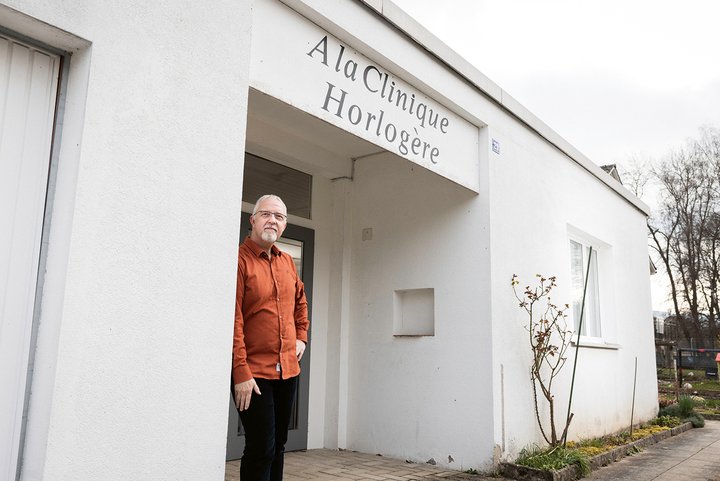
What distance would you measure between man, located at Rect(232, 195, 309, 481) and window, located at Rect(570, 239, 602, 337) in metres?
4.49

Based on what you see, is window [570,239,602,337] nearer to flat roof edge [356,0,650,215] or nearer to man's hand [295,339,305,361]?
flat roof edge [356,0,650,215]

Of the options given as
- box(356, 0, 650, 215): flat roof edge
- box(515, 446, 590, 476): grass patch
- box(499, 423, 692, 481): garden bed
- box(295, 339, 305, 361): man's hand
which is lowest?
box(499, 423, 692, 481): garden bed

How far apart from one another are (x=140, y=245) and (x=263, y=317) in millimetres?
805

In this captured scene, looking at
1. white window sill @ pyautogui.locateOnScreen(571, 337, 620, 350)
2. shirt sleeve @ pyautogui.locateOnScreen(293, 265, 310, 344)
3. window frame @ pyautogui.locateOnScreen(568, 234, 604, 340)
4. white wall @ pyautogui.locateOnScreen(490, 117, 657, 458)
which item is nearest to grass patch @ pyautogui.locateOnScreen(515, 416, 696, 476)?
white wall @ pyautogui.locateOnScreen(490, 117, 657, 458)

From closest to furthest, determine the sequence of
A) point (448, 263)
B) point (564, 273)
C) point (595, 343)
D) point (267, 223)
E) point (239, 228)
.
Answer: point (239, 228) → point (267, 223) → point (448, 263) → point (564, 273) → point (595, 343)

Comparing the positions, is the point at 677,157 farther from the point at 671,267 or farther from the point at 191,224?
the point at 191,224

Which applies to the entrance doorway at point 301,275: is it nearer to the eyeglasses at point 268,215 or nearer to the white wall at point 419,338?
the white wall at point 419,338

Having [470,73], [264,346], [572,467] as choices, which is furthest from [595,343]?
[264,346]

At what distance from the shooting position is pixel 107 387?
2295 mm

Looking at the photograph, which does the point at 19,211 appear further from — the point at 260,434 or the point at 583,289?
the point at 583,289

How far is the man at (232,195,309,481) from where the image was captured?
112 inches

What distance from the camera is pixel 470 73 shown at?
490cm


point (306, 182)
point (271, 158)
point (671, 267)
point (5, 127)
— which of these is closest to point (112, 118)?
point (5, 127)

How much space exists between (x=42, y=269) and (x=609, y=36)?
39.8 feet
